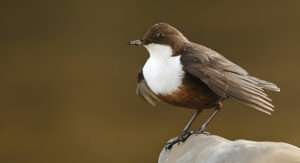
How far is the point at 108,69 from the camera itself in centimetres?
308

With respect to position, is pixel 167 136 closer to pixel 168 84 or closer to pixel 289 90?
pixel 289 90

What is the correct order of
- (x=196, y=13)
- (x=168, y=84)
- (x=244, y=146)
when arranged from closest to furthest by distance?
(x=244, y=146) < (x=168, y=84) < (x=196, y=13)

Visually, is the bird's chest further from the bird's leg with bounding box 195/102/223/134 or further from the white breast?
the bird's leg with bounding box 195/102/223/134

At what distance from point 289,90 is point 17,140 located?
1.05 m

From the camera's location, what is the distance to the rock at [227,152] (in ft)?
4.77

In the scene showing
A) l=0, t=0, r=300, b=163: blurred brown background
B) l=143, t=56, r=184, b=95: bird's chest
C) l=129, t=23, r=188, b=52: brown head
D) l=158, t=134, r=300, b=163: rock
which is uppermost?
l=129, t=23, r=188, b=52: brown head

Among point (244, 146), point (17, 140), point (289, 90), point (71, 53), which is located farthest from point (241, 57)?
point (244, 146)

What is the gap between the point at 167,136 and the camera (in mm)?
3086

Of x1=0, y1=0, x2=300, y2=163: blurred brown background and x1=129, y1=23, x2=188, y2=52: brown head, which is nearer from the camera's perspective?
x1=129, y1=23, x2=188, y2=52: brown head

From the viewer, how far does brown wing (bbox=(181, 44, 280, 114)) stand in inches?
62.1

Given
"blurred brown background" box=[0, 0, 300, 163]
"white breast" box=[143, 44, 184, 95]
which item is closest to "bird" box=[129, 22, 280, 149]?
"white breast" box=[143, 44, 184, 95]

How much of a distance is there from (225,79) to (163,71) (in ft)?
0.43

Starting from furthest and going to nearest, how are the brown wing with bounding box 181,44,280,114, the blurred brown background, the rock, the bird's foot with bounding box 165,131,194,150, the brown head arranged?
the blurred brown background
the bird's foot with bounding box 165,131,194,150
the brown head
the brown wing with bounding box 181,44,280,114
the rock

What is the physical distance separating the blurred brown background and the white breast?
1324 mm
